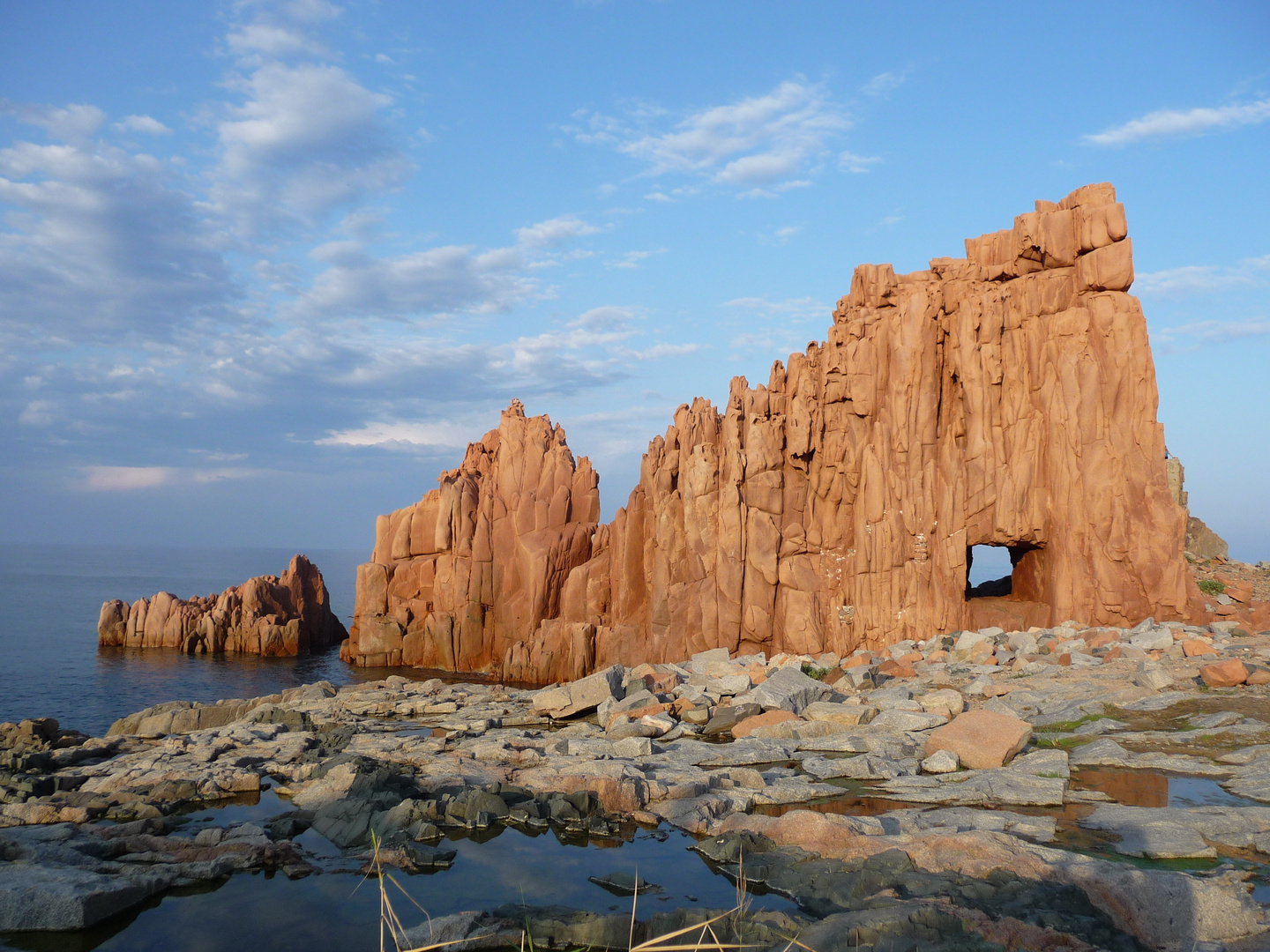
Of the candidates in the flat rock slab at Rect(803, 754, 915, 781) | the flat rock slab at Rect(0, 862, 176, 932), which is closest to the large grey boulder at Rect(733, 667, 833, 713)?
the flat rock slab at Rect(803, 754, 915, 781)


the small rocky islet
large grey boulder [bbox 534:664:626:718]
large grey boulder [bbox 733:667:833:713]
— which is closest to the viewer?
the small rocky islet

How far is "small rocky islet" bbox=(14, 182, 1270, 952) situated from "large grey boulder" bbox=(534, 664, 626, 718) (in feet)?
0.26

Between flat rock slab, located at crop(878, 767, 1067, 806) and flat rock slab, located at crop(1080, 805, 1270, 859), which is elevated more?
flat rock slab, located at crop(1080, 805, 1270, 859)

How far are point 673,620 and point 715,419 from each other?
9346 millimetres

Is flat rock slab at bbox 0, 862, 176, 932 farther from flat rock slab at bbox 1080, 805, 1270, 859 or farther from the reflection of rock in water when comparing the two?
the reflection of rock in water

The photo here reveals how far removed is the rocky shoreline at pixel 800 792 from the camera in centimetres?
789

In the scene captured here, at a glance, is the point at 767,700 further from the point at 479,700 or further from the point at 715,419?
the point at 715,419

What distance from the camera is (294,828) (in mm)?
11250

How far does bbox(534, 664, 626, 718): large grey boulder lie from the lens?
22.1 m

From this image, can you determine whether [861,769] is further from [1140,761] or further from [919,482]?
[919,482]

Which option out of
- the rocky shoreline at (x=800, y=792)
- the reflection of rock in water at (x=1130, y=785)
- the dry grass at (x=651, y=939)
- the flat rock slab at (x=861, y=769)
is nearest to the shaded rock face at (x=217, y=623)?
the rocky shoreline at (x=800, y=792)

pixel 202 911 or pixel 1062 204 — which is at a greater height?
pixel 1062 204

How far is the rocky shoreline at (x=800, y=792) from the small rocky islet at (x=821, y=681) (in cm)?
6

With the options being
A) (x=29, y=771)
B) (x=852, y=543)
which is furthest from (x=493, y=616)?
(x=29, y=771)
